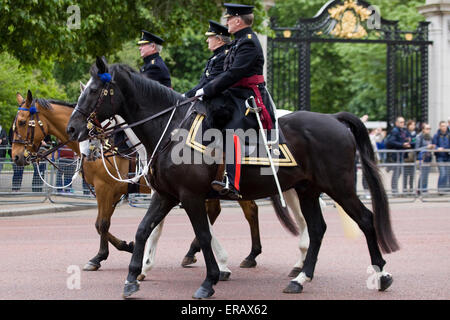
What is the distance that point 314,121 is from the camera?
8.20 meters

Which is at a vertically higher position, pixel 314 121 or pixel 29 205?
pixel 314 121

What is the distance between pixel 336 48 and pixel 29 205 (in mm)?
27325

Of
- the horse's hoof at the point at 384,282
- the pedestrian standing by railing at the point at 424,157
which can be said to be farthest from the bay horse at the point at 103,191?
the pedestrian standing by railing at the point at 424,157

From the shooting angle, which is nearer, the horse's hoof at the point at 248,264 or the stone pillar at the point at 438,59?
the horse's hoof at the point at 248,264

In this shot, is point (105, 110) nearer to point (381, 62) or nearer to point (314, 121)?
point (314, 121)

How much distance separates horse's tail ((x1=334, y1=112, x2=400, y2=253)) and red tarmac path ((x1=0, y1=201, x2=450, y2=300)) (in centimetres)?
50

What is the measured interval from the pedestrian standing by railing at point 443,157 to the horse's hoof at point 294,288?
11.8m

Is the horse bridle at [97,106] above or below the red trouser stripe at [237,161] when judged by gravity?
above

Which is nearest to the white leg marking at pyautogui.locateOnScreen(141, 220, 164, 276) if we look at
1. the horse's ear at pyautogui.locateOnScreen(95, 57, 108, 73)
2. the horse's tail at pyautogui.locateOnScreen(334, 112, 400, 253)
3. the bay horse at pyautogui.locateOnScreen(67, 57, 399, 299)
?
the bay horse at pyautogui.locateOnScreen(67, 57, 399, 299)

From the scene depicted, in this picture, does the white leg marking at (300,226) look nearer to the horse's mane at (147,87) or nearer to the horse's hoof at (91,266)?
the horse's hoof at (91,266)

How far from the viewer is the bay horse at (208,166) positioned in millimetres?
7551

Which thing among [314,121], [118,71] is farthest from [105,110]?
[314,121]

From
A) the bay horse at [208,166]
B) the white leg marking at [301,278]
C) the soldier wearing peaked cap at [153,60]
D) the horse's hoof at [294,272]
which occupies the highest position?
the soldier wearing peaked cap at [153,60]

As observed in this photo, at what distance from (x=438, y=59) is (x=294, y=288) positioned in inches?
832
